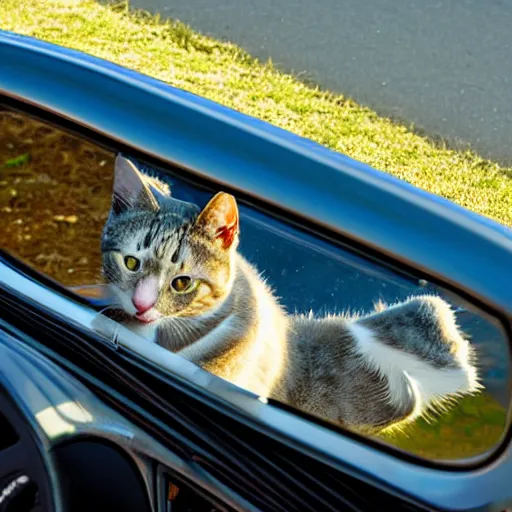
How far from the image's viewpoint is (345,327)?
45.3 inches

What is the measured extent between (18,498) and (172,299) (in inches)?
15.6

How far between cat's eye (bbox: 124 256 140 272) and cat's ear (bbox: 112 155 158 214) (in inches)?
2.9

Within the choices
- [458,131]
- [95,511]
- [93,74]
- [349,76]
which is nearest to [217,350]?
[95,511]

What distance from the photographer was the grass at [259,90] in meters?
4.91

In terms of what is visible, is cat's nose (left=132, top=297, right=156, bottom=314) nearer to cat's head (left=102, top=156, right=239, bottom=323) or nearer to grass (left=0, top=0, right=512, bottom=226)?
cat's head (left=102, top=156, right=239, bottom=323)

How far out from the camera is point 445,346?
1.09 m

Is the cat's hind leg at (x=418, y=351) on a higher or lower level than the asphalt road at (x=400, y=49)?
higher

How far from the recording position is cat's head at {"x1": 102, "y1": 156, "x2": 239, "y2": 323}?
48.2 inches

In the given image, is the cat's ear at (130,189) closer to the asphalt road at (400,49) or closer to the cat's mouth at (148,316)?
the cat's mouth at (148,316)

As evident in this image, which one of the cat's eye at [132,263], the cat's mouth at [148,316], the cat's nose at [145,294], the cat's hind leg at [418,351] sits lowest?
the cat's mouth at [148,316]

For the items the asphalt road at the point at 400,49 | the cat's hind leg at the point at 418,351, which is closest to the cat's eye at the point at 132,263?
the cat's hind leg at the point at 418,351

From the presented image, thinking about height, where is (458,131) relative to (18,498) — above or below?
below

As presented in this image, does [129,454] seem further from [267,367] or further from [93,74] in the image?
[93,74]

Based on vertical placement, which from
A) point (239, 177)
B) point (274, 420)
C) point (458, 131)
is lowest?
point (458, 131)
